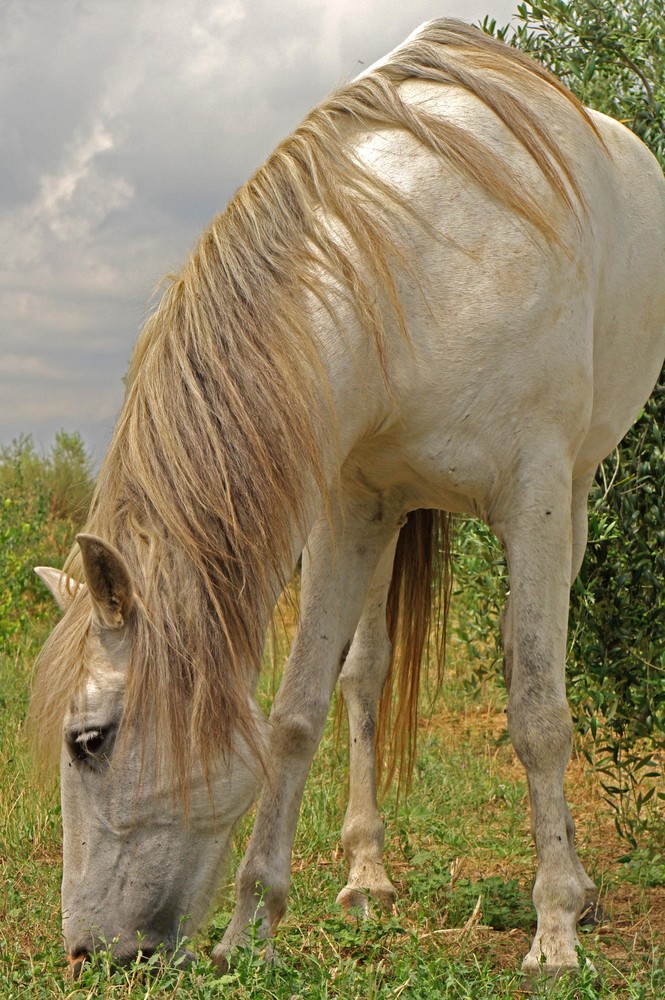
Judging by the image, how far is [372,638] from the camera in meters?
4.09

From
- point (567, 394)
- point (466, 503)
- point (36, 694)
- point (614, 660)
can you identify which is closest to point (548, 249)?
point (567, 394)

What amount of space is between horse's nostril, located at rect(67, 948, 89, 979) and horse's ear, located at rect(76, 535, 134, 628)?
0.74 m

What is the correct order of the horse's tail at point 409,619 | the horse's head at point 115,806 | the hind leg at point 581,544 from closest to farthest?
1. the horse's head at point 115,806
2. the hind leg at point 581,544
3. the horse's tail at point 409,619

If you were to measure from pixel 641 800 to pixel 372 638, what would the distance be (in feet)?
4.07

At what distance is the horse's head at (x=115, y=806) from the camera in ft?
8.36

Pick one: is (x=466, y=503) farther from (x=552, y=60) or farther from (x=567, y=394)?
(x=552, y=60)

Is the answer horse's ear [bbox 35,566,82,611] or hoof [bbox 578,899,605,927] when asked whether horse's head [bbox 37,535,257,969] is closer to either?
horse's ear [bbox 35,566,82,611]

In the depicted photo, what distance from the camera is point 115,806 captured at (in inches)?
101

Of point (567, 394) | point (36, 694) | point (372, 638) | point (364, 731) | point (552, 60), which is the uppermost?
point (552, 60)

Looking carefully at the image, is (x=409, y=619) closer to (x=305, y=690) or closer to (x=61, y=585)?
(x=305, y=690)

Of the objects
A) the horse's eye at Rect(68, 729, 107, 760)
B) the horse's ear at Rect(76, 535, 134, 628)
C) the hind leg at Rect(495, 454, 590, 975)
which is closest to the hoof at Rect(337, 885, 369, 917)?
the hind leg at Rect(495, 454, 590, 975)

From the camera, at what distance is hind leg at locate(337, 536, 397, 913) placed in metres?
3.90

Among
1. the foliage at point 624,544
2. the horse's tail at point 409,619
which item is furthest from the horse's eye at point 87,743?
the foliage at point 624,544

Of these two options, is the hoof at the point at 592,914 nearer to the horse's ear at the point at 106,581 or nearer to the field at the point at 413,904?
the field at the point at 413,904
